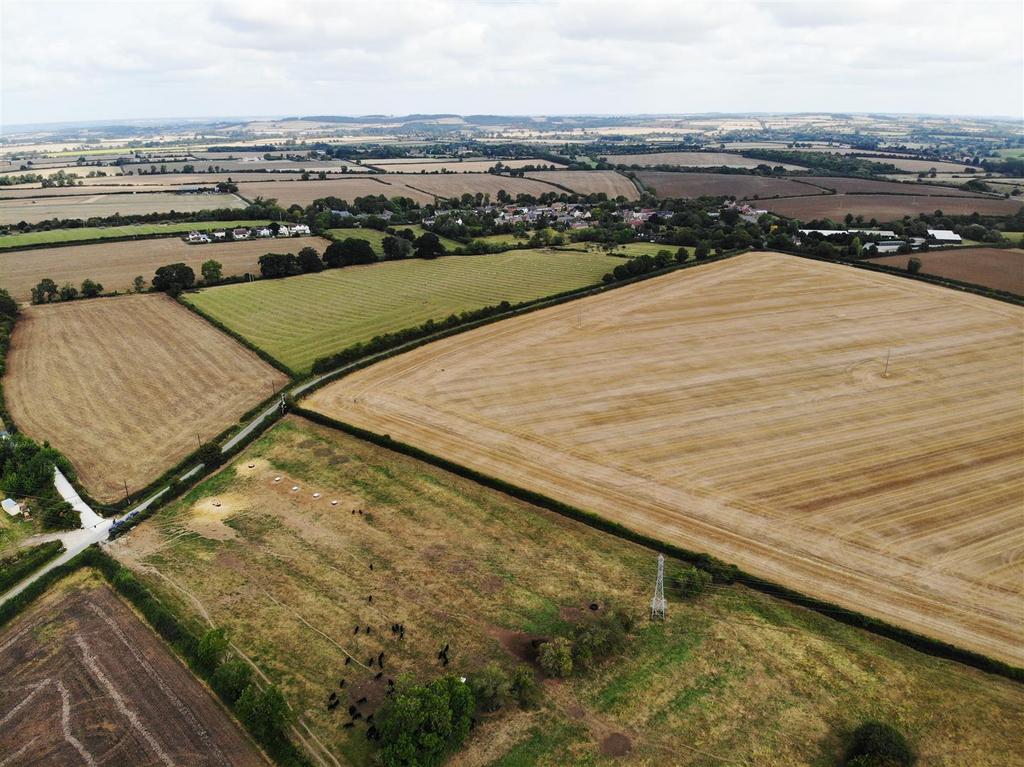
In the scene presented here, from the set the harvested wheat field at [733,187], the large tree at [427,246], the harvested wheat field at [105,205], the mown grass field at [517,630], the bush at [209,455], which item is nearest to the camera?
the mown grass field at [517,630]

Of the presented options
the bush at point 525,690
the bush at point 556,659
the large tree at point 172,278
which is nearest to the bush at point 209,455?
the bush at point 525,690

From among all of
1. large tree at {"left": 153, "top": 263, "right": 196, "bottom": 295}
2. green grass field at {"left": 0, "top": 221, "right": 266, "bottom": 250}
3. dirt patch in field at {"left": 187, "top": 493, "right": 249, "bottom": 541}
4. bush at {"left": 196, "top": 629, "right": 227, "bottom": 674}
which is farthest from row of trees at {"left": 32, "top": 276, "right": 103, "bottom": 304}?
bush at {"left": 196, "top": 629, "right": 227, "bottom": 674}

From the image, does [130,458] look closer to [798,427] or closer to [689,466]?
[689,466]

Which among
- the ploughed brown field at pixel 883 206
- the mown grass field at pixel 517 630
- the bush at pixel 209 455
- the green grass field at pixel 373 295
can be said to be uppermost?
the ploughed brown field at pixel 883 206

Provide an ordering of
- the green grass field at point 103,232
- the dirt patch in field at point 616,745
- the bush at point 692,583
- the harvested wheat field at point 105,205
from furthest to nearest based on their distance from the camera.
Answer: the harvested wheat field at point 105,205
the green grass field at point 103,232
the bush at point 692,583
the dirt patch in field at point 616,745

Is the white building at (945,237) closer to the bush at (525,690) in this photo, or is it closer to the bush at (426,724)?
the bush at (525,690)

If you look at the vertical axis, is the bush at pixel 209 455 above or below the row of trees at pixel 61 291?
below

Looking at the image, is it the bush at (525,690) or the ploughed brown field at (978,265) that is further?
the ploughed brown field at (978,265)
